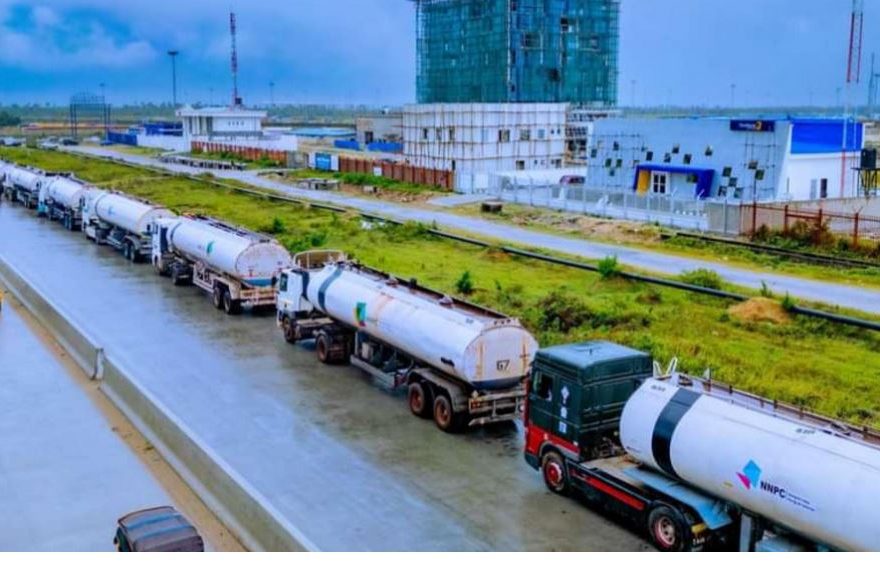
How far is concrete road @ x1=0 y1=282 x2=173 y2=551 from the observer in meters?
16.1

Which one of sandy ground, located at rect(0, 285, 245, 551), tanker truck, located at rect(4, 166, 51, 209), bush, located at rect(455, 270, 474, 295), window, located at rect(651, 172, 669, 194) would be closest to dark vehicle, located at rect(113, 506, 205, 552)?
sandy ground, located at rect(0, 285, 245, 551)

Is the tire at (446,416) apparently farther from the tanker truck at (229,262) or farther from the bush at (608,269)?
the bush at (608,269)

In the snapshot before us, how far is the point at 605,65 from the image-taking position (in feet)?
411

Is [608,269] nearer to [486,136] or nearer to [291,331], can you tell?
[291,331]

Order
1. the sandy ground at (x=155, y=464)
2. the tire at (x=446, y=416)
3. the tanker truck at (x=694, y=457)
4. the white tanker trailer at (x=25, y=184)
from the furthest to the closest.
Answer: the white tanker trailer at (x=25, y=184) → the tire at (x=446, y=416) → the sandy ground at (x=155, y=464) → the tanker truck at (x=694, y=457)

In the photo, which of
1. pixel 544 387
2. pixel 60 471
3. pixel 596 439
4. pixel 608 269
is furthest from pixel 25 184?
pixel 596 439

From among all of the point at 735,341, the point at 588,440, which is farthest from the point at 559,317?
the point at 588,440

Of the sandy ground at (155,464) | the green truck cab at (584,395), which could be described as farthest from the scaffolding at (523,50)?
the green truck cab at (584,395)

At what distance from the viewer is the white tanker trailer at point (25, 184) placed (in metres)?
67.5

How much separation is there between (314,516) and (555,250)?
29067 millimetres

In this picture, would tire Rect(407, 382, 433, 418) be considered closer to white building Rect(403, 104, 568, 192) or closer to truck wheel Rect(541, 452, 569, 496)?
truck wheel Rect(541, 452, 569, 496)

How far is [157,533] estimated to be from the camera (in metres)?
13.4

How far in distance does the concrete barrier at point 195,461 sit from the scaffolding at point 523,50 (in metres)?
95.0

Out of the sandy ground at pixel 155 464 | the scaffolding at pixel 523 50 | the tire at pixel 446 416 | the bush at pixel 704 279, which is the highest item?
the scaffolding at pixel 523 50
